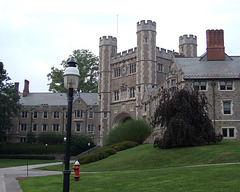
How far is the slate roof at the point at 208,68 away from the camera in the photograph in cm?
3891

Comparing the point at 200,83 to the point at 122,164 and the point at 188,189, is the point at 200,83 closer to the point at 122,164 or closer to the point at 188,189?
the point at 122,164

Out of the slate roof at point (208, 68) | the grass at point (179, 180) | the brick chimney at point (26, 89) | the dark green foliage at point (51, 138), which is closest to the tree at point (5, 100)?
the dark green foliage at point (51, 138)

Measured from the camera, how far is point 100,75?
65875mm

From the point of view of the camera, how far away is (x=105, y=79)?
65188 millimetres

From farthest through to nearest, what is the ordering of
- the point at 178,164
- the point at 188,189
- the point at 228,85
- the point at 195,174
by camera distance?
the point at 228,85, the point at 178,164, the point at 195,174, the point at 188,189

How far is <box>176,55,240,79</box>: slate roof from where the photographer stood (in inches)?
1532

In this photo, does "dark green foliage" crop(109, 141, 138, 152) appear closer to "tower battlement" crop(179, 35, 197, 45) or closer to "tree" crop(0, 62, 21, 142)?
"tree" crop(0, 62, 21, 142)

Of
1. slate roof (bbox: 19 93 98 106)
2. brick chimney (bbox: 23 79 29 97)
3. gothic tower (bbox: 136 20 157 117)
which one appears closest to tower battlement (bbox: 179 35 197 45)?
gothic tower (bbox: 136 20 157 117)

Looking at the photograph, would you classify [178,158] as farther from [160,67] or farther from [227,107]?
[160,67]

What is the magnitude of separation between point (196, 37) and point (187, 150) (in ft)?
136

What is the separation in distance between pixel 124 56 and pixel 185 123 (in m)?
34.7

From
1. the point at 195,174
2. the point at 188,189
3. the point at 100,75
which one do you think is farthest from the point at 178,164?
the point at 100,75

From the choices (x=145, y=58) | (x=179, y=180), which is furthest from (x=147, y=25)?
(x=179, y=180)

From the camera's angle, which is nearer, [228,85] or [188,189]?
[188,189]
